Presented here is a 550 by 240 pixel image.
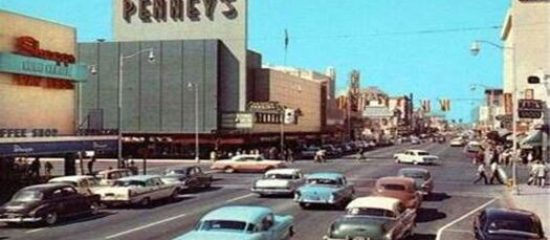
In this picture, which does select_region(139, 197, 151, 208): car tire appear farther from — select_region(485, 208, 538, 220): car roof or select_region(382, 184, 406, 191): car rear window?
select_region(485, 208, 538, 220): car roof

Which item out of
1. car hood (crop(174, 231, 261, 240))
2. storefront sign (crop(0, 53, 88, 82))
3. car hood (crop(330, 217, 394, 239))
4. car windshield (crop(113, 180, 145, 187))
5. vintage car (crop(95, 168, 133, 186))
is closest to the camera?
car hood (crop(174, 231, 261, 240))

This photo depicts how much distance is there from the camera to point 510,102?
9556 cm

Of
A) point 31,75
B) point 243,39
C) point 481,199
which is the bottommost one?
point 481,199

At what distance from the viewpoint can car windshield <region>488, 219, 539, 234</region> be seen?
19797 mm

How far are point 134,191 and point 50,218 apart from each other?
562cm

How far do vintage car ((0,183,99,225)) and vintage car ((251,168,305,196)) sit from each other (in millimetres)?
9785

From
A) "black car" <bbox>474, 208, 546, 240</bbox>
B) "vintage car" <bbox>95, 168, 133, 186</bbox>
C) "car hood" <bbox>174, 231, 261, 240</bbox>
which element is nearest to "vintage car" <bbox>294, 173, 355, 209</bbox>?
"vintage car" <bbox>95, 168, 133, 186</bbox>

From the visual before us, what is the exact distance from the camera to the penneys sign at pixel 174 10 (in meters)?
94.2

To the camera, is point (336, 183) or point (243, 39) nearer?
point (336, 183)

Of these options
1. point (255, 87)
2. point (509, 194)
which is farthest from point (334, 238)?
point (255, 87)

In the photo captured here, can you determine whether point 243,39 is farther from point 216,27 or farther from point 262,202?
point 262,202

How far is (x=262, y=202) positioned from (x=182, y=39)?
207 feet

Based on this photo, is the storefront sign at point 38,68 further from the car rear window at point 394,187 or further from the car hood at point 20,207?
the car rear window at point 394,187

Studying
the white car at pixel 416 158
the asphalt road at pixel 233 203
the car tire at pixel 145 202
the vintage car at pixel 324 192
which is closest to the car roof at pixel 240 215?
the asphalt road at pixel 233 203
